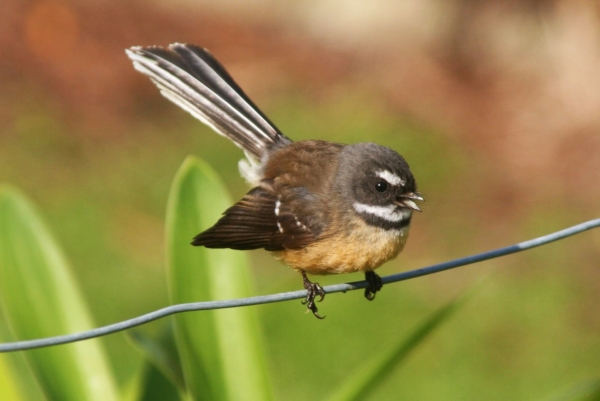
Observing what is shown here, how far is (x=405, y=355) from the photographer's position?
346cm

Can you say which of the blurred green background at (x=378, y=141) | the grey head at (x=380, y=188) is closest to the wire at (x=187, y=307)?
the grey head at (x=380, y=188)

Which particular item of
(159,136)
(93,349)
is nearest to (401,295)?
(159,136)

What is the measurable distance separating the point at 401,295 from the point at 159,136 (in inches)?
115

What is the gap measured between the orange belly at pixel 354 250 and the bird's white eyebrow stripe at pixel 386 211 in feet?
0.20

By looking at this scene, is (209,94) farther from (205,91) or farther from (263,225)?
A: (263,225)

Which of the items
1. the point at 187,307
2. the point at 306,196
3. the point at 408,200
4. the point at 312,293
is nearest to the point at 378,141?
the point at 306,196

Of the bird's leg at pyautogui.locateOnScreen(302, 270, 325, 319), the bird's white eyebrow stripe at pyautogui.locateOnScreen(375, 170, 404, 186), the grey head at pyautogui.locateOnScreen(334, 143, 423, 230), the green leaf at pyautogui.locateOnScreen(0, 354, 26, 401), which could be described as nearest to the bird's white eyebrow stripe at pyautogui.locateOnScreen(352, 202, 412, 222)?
the grey head at pyautogui.locateOnScreen(334, 143, 423, 230)

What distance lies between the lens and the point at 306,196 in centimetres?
388

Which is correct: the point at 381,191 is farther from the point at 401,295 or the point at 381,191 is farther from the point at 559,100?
the point at 559,100

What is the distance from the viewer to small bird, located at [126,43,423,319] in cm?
361

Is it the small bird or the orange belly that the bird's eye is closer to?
the small bird

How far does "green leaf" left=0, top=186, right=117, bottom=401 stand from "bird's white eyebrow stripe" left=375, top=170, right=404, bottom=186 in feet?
4.41

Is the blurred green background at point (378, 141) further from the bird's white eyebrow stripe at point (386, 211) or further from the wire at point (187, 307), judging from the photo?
the wire at point (187, 307)

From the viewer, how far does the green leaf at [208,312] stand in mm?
3361
